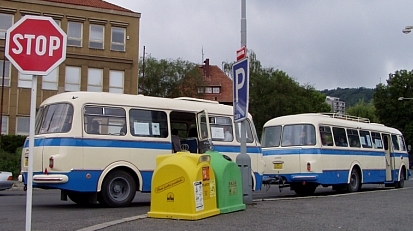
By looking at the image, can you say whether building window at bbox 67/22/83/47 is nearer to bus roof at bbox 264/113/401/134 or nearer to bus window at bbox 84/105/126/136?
bus roof at bbox 264/113/401/134

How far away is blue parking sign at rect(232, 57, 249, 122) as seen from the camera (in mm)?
13273

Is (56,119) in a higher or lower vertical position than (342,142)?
higher

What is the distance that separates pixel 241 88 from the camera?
13.4 metres

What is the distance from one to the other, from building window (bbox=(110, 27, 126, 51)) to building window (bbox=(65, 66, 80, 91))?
350 cm

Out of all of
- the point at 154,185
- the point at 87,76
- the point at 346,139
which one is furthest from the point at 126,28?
the point at 154,185

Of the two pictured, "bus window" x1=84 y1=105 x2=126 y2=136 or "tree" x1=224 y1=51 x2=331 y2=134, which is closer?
"bus window" x1=84 y1=105 x2=126 y2=136

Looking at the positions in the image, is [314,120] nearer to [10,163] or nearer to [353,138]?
[353,138]

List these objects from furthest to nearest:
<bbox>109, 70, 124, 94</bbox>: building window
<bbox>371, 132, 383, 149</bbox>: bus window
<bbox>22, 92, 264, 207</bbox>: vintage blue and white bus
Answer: <bbox>109, 70, 124, 94</bbox>: building window < <bbox>371, 132, 383, 149</bbox>: bus window < <bbox>22, 92, 264, 207</bbox>: vintage blue and white bus

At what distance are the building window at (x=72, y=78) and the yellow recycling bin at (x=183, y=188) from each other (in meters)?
34.9

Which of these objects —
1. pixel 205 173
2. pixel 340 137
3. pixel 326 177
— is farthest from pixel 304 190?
pixel 205 173

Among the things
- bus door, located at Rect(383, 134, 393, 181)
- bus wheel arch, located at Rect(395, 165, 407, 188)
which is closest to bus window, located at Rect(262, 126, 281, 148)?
bus door, located at Rect(383, 134, 393, 181)

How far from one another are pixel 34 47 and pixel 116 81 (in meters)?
39.9

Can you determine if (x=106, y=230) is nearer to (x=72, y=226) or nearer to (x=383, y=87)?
(x=72, y=226)

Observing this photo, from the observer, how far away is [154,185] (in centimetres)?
1061
